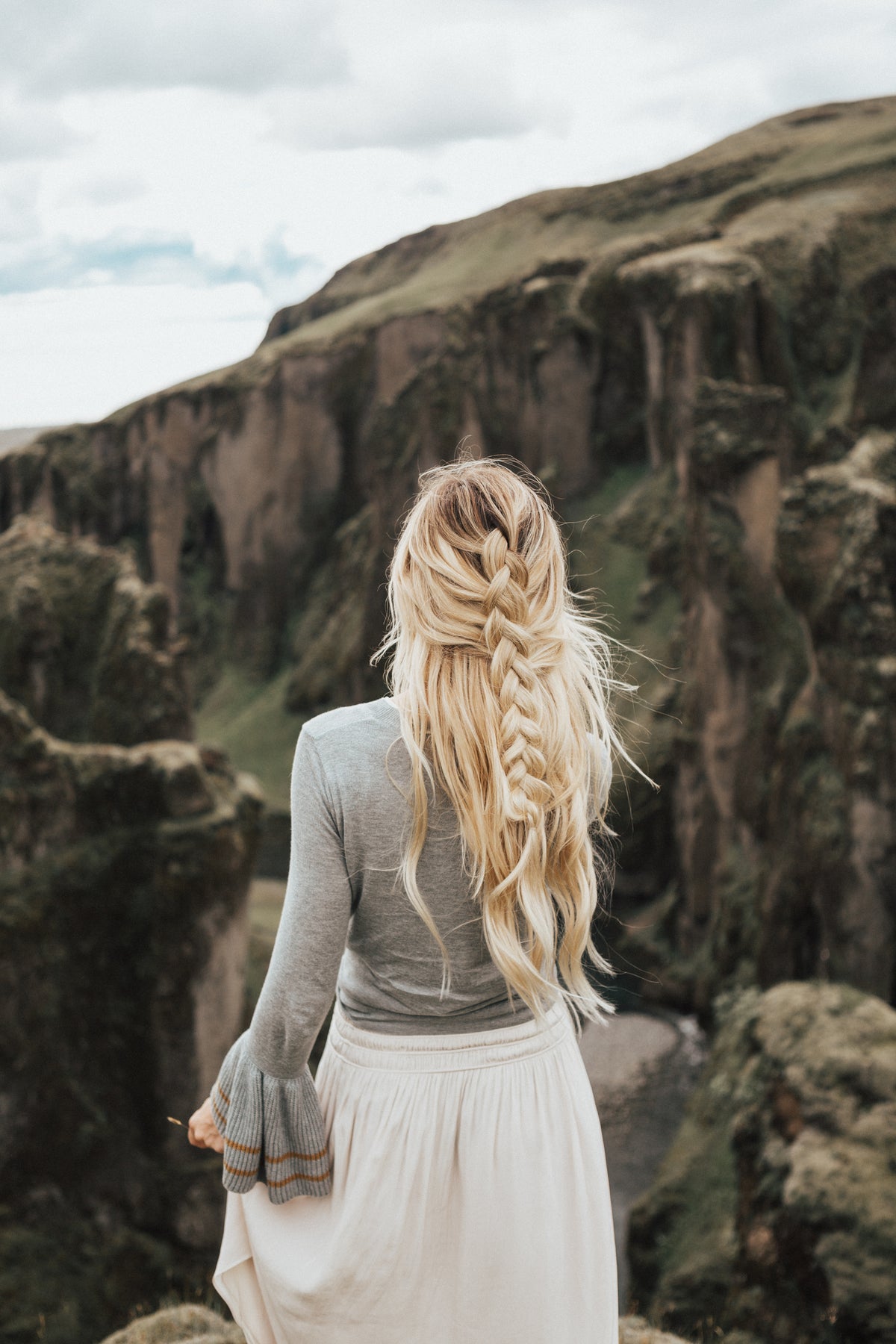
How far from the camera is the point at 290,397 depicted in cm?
4478

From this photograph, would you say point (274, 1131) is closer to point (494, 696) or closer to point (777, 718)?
point (494, 696)

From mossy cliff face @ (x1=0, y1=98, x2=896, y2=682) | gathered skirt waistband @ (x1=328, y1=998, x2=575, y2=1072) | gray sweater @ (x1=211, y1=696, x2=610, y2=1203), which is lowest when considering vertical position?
gathered skirt waistband @ (x1=328, y1=998, x2=575, y2=1072)

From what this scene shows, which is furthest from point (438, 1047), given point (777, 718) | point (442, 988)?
point (777, 718)

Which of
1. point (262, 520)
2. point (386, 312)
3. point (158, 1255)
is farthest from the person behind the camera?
point (386, 312)

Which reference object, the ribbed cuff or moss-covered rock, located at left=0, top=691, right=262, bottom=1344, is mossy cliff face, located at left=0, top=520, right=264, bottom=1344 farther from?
the ribbed cuff

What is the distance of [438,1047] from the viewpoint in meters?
2.66

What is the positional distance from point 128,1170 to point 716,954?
10371mm

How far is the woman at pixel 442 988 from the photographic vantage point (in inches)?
99.6

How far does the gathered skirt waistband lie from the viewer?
2.65 metres

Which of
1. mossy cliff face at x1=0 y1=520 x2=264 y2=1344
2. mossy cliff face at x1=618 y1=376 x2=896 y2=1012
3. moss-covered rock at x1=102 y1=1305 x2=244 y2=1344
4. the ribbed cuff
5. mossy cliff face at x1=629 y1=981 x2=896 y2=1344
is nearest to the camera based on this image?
the ribbed cuff

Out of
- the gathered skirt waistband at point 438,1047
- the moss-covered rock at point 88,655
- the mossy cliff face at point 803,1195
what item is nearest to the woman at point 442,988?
the gathered skirt waistband at point 438,1047

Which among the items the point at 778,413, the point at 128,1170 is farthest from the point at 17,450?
the point at 128,1170

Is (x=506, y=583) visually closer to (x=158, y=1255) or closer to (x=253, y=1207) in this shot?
(x=253, y=1207)

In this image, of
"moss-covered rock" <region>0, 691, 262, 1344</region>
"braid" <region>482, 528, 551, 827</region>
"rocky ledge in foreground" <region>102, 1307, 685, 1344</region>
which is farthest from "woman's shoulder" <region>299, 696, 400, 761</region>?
"moss-covered rock" <region>0, 691, 262, 1344</region>
